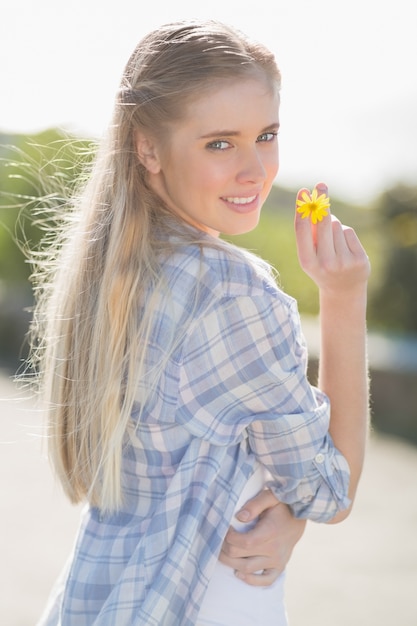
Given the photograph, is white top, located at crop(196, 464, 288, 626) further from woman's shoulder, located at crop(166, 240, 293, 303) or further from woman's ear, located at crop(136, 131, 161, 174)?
woman's ear, located at crop(136, 131, 161, 174)

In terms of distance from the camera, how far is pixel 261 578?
181 centimetres

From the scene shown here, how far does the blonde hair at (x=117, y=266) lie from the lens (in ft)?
5.79

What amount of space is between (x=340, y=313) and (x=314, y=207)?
0.23 m

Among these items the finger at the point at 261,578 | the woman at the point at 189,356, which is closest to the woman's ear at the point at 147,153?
the woman at the point at 189,356

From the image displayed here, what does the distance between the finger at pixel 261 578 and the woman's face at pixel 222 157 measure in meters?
0.68

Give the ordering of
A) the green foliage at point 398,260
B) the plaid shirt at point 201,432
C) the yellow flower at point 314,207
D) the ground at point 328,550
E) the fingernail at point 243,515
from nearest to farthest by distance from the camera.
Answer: the plaid shirt at point 201,432
the fingernail at point 243,515
the yellow flower at point 314,207
the ground at point 328,550
the green foliage at point 398,260

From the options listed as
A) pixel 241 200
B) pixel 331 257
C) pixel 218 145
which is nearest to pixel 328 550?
pixel 331 257

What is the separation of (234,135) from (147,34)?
11.6 inches

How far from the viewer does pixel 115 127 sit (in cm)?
194

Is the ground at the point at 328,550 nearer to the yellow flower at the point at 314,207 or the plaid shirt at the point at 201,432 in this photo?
the plaid shirt at the point at 201,432

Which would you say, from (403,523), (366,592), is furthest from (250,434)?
(403,523)

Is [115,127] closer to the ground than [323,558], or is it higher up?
higher up

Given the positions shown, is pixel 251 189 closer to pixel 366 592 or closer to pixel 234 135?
pixel 234 135

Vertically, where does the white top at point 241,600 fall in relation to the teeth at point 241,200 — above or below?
below
